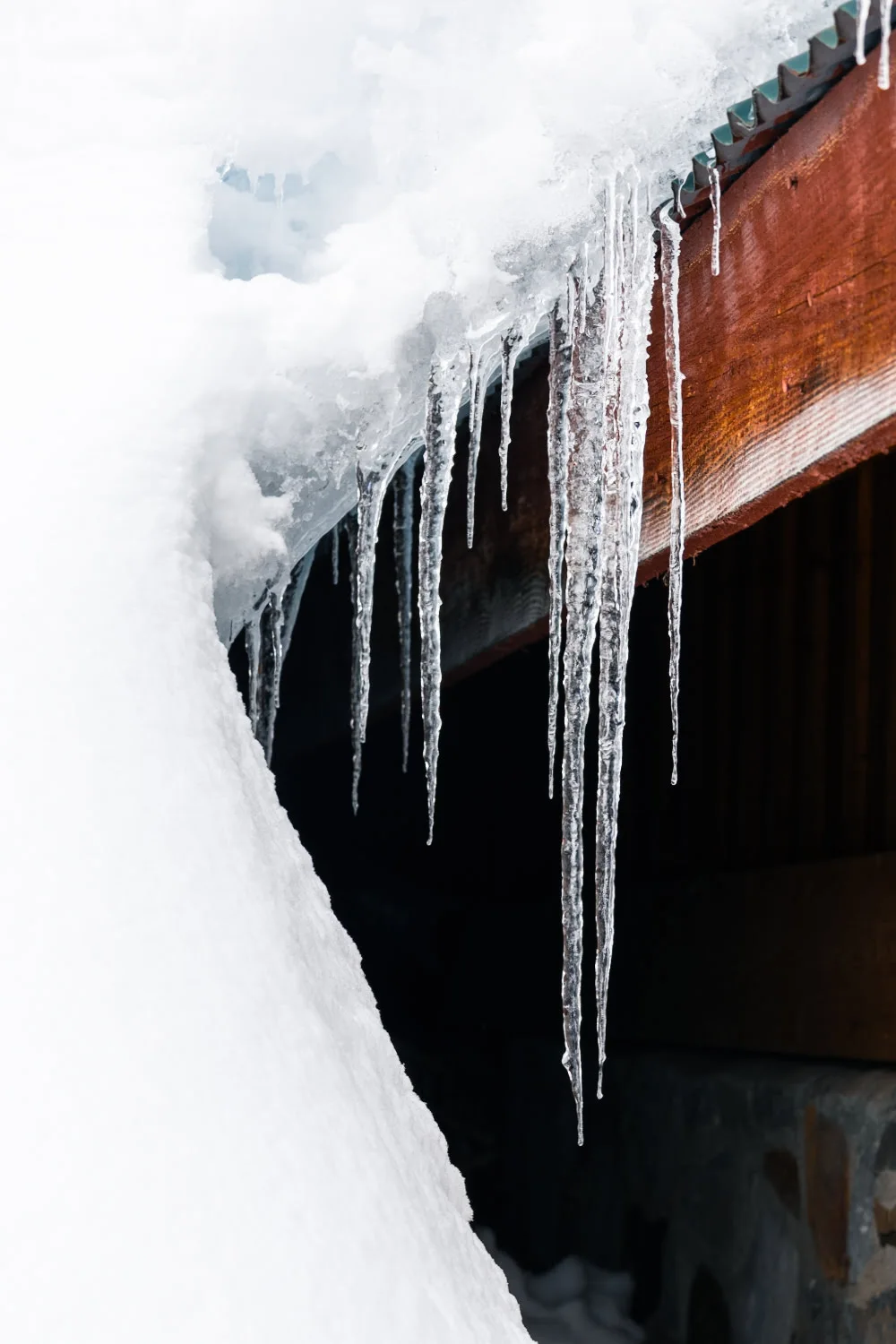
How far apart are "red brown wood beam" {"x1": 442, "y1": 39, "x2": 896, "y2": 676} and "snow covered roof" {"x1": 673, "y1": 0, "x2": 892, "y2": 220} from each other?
2cm

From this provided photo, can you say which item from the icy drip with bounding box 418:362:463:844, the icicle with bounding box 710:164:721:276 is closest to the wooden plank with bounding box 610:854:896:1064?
the icy drip with bounding box 418:362:463:844

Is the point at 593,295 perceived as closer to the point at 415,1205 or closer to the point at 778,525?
the point at 415,1205

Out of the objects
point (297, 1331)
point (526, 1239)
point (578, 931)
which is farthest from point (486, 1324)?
point (526, 1239)

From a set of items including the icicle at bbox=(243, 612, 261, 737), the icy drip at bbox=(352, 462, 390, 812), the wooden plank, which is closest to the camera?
the icy drip at bbox=(352, 462, 390, 812)

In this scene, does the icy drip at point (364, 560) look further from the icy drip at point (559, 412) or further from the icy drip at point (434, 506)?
the icy drip at point (559, 412)

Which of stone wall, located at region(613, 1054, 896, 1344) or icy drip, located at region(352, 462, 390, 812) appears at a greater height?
icy drip, located at region(352, 462, 390, 812)

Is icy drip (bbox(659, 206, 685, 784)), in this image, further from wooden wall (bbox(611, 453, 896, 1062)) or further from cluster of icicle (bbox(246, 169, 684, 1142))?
wooden wall (bbox(611, 453, 896, 1062))

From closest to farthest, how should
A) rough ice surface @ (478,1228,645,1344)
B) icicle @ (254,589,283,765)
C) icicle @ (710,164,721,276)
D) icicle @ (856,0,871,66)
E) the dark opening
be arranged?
1. icicle @ (856,0,871,66)
2. icicle @ (710,164,721,276)
3. icicle @ (254,589,283,765)
4. the dark opening
5. rough ice surface @ (478,1228,645,1344)

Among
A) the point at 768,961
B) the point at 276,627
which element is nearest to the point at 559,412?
the point at 276,627

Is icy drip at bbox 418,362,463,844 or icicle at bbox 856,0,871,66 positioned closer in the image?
icicle at bbox 856,0,871,66

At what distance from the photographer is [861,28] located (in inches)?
43.4

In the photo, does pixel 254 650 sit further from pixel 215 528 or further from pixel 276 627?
pixel 215 528

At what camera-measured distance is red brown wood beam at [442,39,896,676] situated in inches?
46.9

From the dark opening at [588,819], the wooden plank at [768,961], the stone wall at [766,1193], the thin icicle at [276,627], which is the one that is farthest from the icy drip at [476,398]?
the stone wall at [766,1193]
